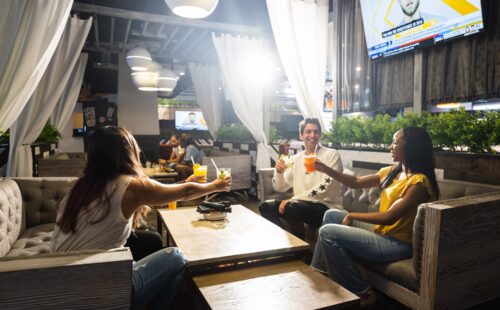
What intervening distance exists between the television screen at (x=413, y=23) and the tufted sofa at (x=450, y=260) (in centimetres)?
162

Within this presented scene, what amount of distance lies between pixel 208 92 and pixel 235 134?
2.18 meters

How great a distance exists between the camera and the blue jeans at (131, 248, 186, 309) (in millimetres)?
1521

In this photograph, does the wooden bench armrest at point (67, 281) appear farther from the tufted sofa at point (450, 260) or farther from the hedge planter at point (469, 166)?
the hedge planter at point (469, 166)

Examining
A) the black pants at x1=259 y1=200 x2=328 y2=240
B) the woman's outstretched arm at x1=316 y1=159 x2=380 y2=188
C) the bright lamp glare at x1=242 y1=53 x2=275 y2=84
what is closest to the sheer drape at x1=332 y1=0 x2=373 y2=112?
the bright lamp glare at x1=242 y1=53 x2=275 y2=84

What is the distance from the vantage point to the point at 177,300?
234 cm

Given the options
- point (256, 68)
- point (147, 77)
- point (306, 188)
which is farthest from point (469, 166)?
point (147, 77)

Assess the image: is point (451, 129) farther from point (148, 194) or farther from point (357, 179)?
point (148, 194)

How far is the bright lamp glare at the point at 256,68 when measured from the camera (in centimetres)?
551

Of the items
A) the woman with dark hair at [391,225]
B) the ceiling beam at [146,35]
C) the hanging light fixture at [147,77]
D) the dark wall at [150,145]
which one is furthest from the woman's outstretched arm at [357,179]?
the dark wall at [150,145]

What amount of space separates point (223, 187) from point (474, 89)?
2.50 metres

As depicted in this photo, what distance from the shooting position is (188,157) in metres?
5.89

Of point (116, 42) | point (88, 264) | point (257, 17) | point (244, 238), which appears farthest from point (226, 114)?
point (88, 264)

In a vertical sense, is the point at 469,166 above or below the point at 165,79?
below

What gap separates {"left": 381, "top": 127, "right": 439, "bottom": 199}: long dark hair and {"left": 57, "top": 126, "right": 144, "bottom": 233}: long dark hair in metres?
1.59
